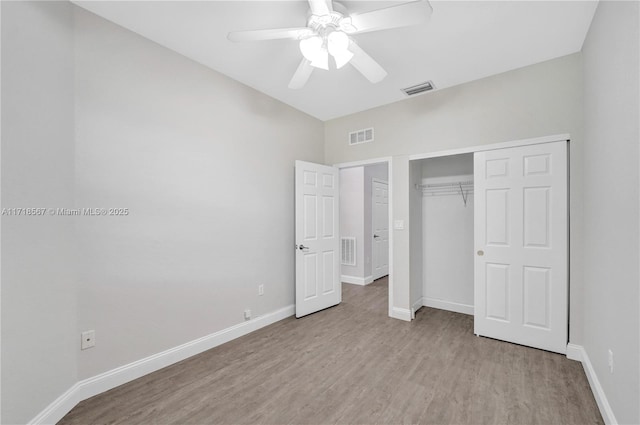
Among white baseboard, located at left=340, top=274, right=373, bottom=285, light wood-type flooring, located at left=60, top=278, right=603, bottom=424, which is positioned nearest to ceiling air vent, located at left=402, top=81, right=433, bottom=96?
light wood-type flooring, located at left=60, top=278, right=603, bottom=424

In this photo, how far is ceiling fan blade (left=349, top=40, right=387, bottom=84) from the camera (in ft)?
6.70

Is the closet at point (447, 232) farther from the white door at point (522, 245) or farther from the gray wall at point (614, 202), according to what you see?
the gray wall at point (614, 202)

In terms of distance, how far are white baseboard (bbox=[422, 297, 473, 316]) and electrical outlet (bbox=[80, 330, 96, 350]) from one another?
3908mm

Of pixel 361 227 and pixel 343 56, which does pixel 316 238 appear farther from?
pixel 343 56

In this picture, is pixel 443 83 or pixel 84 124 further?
pixel 443 83

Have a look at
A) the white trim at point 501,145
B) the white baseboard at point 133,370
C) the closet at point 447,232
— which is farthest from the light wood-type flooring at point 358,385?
the white trim at point 501,145

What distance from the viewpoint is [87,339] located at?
206 centimetres

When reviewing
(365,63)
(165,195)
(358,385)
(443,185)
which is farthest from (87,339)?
(443,185)

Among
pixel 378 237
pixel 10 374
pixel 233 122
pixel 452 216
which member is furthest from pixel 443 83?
pixel 10 374

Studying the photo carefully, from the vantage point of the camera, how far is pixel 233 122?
3.13 m

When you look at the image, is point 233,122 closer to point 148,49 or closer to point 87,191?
point 148,49

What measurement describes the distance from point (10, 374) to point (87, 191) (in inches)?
46.9

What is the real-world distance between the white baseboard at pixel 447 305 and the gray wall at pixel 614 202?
151 cm

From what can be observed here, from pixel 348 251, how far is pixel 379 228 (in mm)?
886
